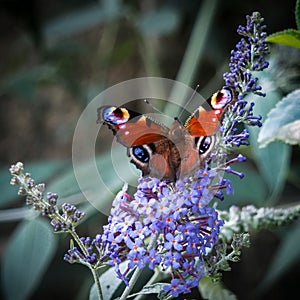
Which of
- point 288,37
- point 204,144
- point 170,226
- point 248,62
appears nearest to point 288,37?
point 288,37

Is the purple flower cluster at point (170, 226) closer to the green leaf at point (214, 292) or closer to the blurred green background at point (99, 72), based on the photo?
the green leaf at point (214, 292)

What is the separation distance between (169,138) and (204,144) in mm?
52

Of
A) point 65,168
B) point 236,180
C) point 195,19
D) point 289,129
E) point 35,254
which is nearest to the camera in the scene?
point 289,129

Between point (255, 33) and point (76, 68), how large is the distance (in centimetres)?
163

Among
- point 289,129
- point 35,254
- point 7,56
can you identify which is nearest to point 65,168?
point 35,254

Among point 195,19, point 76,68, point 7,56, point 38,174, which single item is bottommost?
point 38,174

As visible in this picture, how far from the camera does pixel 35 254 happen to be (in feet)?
4.49

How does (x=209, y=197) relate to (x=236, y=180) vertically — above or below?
below

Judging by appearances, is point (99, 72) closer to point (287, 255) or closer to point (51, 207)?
point (287, 255)

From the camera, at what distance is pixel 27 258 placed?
1.39 meters

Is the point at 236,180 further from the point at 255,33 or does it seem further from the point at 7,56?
the point at 7,56

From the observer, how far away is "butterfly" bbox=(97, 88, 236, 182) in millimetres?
716

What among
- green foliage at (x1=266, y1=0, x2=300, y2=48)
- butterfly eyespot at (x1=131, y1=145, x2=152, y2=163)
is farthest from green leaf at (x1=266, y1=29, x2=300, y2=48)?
butterfly eyespot at (x1=131, y1=145, x2=152, y2=163)

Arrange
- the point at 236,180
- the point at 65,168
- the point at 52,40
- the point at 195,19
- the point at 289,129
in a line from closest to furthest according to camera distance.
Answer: the point at 289,129
the point at 236,180
the point at 65,168
the point at 195,19
the point at 52,40
